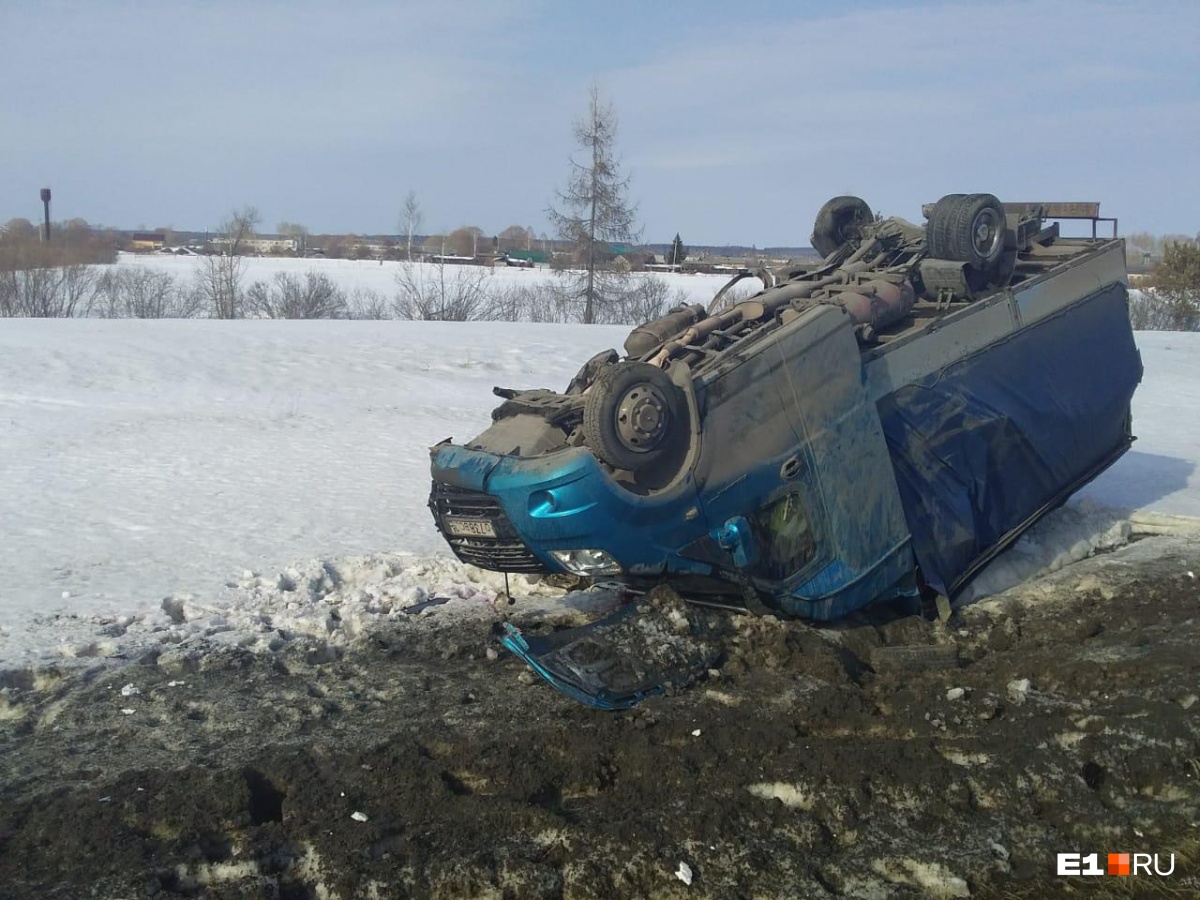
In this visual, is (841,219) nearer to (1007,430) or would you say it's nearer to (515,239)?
(1007,430)

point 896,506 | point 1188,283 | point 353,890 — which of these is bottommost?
point 353,890

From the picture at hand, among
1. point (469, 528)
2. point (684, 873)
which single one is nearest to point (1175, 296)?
point (469, 528)

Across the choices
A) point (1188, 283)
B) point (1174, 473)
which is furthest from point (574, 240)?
point (1174, 473)

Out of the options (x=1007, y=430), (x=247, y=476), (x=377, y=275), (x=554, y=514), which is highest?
(x=377, y=275)

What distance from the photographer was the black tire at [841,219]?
8219 millimetres

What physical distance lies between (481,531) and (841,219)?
4.00 metres

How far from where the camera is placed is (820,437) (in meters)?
5.97

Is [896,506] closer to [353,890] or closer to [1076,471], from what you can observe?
[1076,471]

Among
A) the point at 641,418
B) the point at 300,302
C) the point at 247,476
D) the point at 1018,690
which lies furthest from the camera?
the point at 300,302

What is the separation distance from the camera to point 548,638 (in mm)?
5832

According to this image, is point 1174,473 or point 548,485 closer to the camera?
point 548,485

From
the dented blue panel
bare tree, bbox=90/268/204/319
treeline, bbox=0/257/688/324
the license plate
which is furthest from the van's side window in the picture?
bare tree, bbox=90/268/204/319

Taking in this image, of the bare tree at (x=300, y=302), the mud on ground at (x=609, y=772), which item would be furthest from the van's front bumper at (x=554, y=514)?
the bare tree at (x=300, y=302)

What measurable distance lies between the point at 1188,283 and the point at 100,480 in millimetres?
33583
